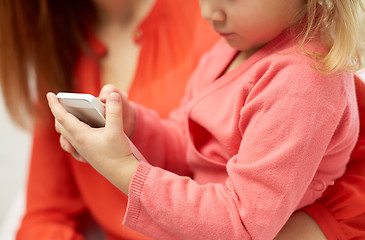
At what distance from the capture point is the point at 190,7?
0.80m

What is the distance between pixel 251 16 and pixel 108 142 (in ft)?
0.64

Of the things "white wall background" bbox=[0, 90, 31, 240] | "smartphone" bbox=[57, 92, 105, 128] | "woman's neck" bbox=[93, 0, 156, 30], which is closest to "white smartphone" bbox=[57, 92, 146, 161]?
"smartphone" bbox=[57, 92, 105, 128]

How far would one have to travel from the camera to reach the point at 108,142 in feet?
1.55

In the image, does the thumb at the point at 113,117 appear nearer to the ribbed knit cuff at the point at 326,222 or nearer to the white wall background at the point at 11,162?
the ribbed knit cuff at the point at 326,222

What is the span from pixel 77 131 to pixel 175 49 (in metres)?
0.37

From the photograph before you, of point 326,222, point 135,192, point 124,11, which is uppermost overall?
point 124,11

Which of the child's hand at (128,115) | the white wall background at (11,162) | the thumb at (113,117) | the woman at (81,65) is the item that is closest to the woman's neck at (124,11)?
the woman at (81,65)

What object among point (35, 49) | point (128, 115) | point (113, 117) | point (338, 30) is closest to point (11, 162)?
point (35, 49)

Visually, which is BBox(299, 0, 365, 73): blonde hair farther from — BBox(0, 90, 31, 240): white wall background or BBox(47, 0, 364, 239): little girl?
BBox(0, 90, 31, 240): white wall background

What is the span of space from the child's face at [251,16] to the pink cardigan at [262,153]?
0.07ft

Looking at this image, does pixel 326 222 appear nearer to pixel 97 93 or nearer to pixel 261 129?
pixel 261 129

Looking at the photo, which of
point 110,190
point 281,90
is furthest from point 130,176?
point 110,190

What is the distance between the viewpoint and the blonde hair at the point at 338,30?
0.44 m

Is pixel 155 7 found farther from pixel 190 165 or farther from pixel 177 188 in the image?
pixel 177 188
